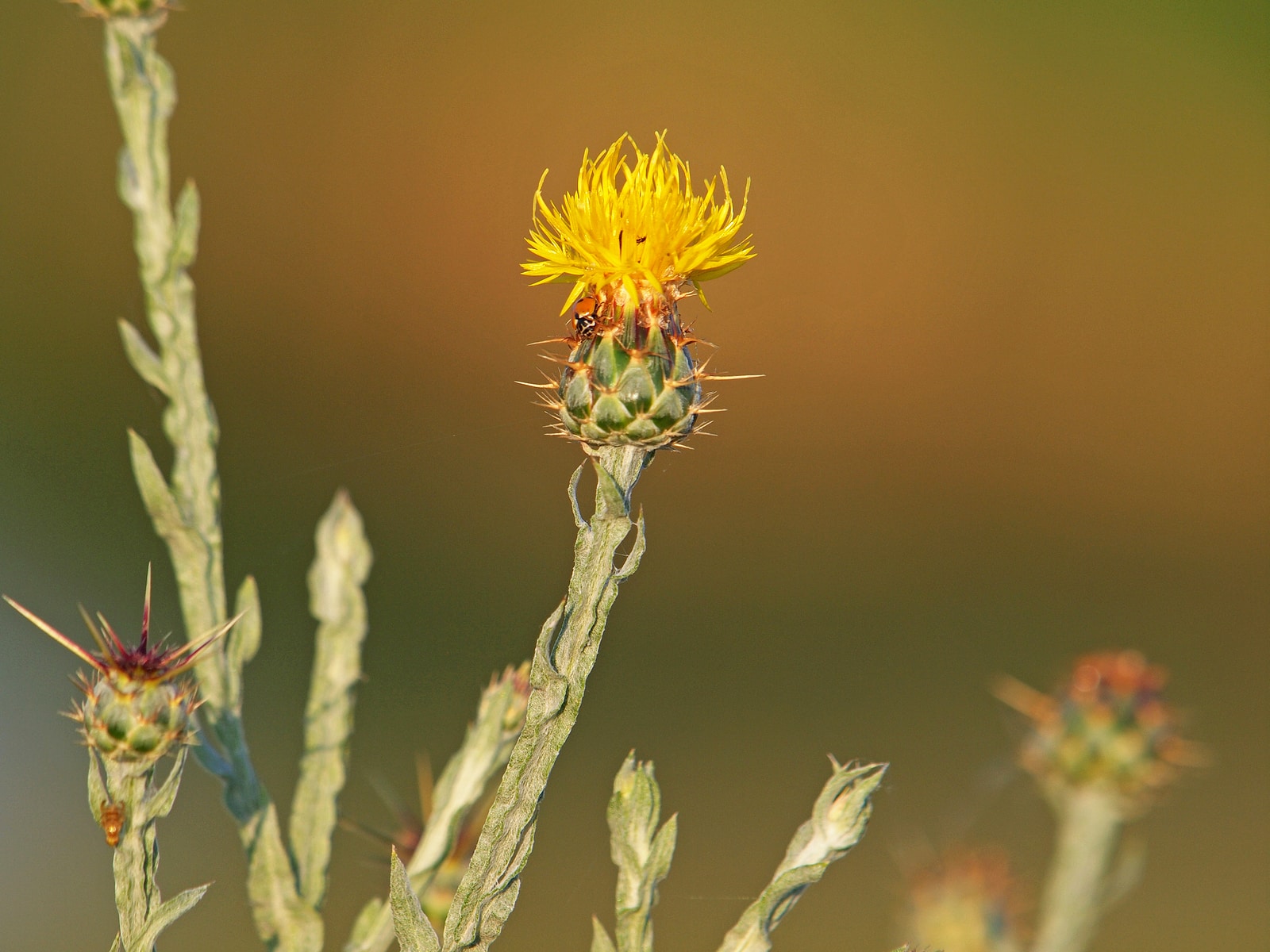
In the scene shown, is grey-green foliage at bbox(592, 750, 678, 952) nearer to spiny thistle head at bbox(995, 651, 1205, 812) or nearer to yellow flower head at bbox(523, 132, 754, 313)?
yellow flower head at bbox(523, 132, 754, 313)

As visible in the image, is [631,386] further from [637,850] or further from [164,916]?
[164,916]

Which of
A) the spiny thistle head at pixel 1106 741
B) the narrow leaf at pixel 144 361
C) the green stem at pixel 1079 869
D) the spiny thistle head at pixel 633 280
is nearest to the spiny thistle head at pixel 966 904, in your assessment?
the green stem at pixel 1079 869

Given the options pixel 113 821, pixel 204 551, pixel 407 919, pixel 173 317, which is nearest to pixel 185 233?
pixel 173 317

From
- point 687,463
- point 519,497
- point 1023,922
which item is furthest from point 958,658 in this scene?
point 1023,922

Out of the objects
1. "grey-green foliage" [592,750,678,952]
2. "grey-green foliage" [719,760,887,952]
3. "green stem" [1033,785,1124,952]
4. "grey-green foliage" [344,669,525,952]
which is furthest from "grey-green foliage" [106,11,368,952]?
"green stem" [1033,785,1124,952]

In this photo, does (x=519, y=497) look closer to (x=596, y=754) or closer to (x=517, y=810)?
(x=596, y=754)

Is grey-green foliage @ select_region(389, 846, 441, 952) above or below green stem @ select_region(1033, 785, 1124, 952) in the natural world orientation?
above
